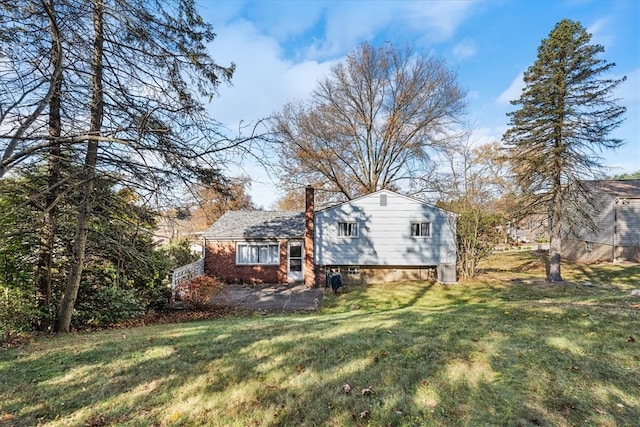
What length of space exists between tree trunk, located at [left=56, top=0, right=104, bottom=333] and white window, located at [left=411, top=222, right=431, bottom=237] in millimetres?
14356

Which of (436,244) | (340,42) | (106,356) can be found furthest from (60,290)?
(340,42)

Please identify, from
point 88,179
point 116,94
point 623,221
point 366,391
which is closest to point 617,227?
point 623,221

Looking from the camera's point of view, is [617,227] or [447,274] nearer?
[447,274]

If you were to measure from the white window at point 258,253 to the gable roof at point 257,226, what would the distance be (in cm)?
55

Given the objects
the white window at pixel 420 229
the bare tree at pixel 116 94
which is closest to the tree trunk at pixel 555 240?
the white window at pixel 420 229

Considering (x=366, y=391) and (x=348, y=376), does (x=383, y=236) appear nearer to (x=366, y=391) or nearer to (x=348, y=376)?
(x=348, y=376)

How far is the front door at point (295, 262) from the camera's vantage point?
17875 mm

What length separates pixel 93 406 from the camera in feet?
11.0

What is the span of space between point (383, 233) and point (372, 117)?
1068 cm

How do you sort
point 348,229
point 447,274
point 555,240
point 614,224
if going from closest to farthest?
point 555,240
point 447,274
point 348,229
point 614,224

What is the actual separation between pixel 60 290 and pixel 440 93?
77.5 ft

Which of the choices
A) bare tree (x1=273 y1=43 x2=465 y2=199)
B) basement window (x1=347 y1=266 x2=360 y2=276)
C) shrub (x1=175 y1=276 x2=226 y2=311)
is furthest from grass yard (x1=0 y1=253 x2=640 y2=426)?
bare tree (x1=273 y1=43 x2=465 y2=199)

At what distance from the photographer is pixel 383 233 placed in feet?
56.5

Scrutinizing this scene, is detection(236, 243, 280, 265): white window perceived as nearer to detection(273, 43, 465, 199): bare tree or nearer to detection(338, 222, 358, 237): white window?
detection(338, 222, 358, 237): white window
